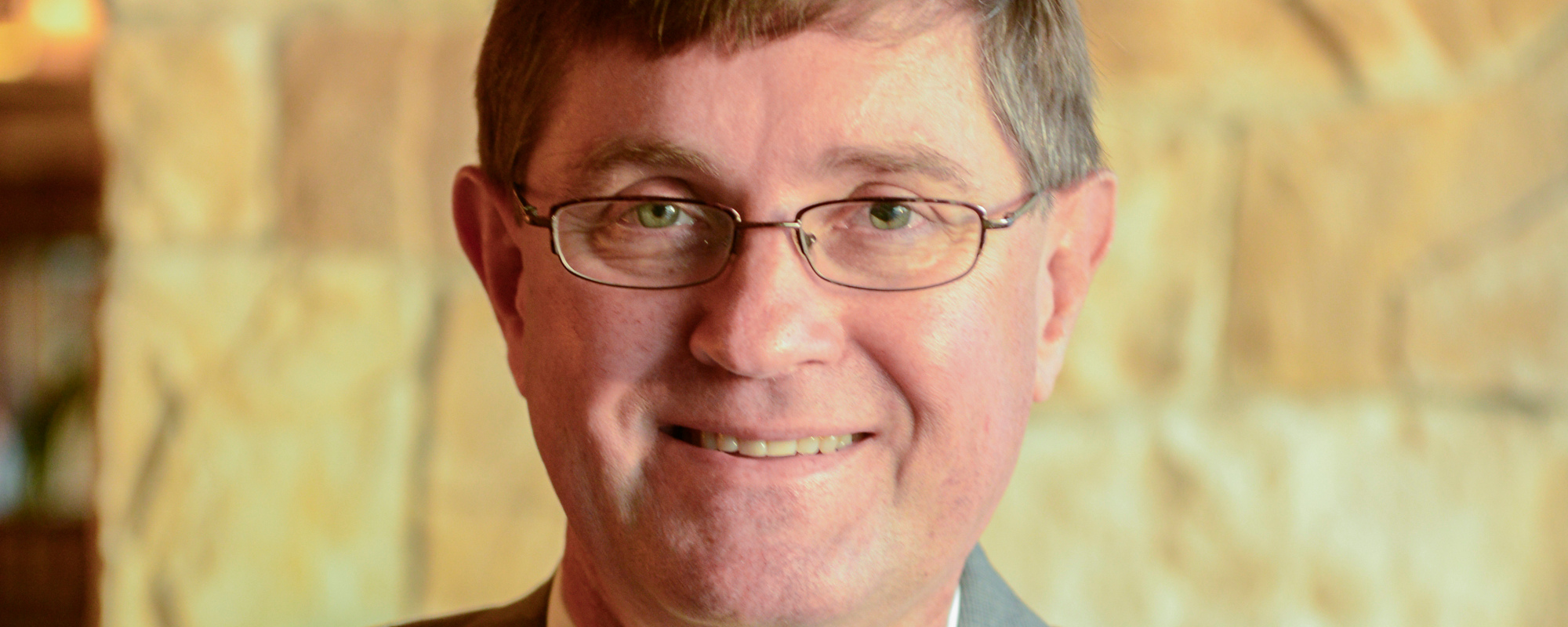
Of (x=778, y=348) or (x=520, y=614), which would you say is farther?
(x=520, y=614)

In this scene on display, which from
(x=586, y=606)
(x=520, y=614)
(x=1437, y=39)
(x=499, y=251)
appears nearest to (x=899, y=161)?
(x=499, y=251)

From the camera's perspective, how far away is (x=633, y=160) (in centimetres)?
90

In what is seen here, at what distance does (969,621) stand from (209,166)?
123 cm

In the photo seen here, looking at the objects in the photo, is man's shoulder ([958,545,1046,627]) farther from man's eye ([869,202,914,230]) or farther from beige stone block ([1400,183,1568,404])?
beige stone block ([1400,183,1568,404])

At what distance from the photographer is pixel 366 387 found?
1.66m

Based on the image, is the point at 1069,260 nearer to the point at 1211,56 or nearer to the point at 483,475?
the point at 1211,56

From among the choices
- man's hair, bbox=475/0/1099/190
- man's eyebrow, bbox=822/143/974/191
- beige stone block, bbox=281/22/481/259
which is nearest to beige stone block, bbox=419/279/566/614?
beige stone block, bbox=281/22/481/259

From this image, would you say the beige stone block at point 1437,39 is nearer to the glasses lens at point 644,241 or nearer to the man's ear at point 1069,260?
the man's ear at point 1069,260

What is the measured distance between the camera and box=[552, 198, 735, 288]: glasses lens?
91 centimetres

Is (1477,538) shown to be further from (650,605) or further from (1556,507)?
(650,605)

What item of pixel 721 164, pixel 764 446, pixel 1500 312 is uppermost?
pixel 721 164

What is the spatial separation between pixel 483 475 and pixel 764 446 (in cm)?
85

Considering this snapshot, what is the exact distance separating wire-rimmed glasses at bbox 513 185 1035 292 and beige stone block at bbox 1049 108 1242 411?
61 cm

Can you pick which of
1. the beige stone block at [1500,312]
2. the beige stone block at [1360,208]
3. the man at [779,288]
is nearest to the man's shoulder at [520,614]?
the man at [779,288]
